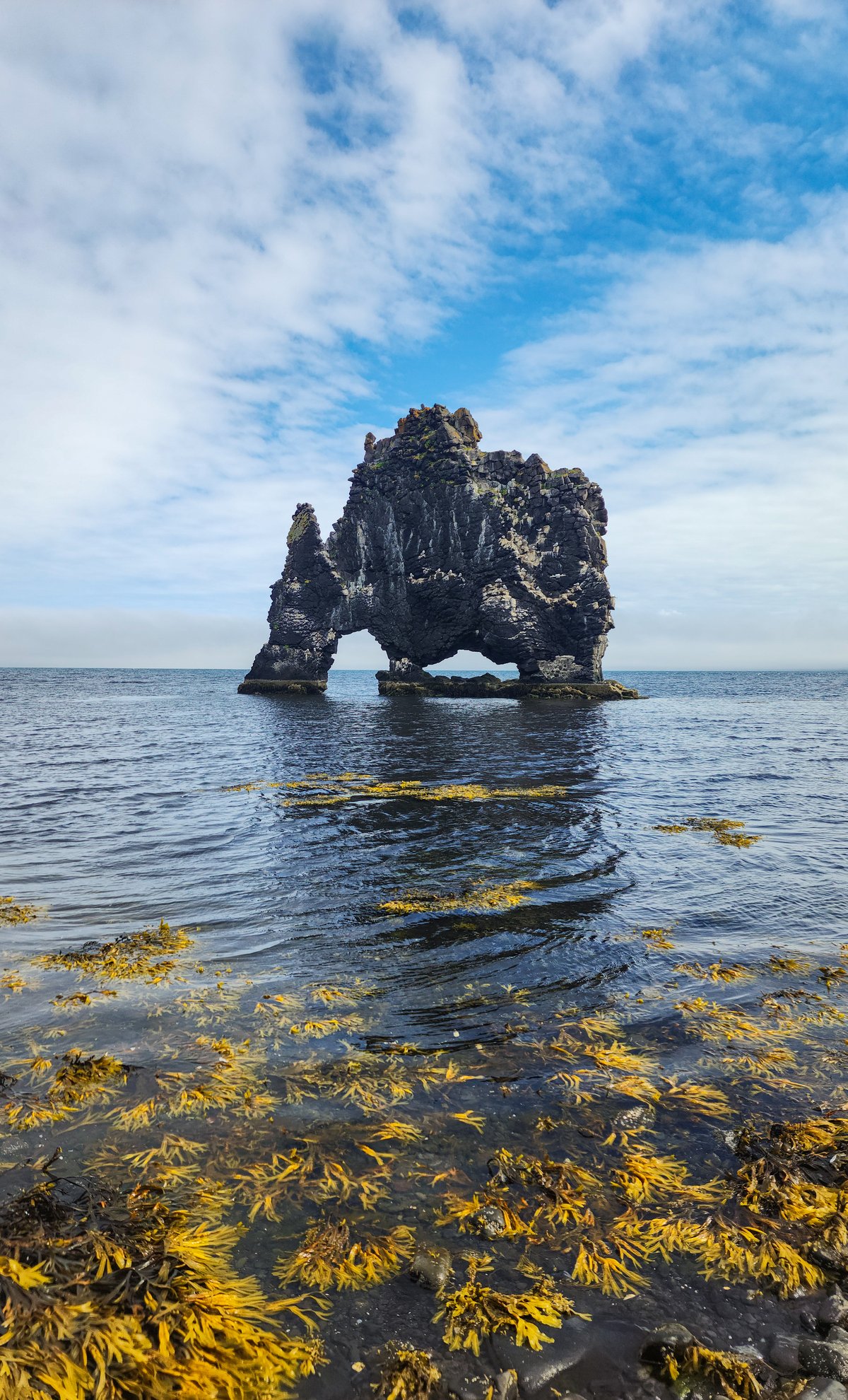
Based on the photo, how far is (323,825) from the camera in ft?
63.6

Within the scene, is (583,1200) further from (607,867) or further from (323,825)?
(323,825)

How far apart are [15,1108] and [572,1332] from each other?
546cm

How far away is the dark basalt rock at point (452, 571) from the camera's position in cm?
8806

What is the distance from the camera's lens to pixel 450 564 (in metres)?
90.8

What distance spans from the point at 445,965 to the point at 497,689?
83160mm

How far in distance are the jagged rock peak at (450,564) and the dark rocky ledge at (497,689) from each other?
1864 millimetres

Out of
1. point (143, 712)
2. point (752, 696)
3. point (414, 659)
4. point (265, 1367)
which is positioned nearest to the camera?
point (265, 1367)

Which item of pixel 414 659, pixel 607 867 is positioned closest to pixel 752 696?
pixel 414 659

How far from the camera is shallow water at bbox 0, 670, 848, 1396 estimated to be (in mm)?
4723

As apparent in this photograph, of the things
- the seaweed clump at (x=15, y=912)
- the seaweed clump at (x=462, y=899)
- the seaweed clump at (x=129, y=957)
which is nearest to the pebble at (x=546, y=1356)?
the seaweed clump at (x=129, y=957)

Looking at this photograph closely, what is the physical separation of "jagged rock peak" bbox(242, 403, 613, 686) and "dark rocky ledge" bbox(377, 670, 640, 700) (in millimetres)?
1864

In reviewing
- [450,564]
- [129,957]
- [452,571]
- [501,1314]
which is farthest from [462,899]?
[450,564]

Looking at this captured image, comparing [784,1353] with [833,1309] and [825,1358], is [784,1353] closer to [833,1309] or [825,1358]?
Answer: [825,1358]

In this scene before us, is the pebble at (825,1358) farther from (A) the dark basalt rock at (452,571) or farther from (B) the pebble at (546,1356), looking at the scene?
(A) the dark basalt rock at (452,571)
